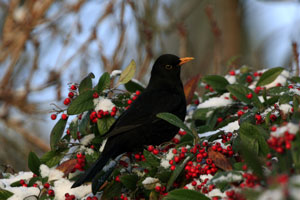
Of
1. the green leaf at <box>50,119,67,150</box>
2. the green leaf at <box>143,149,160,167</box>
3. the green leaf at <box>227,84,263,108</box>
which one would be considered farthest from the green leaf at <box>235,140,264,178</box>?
the green leaf at <box>50,119,67,150</box>

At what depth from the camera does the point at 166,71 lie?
12.4ft

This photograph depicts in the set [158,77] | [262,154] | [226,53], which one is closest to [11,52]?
[158,77]

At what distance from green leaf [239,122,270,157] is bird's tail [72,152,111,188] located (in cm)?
87

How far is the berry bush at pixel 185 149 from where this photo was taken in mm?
1690

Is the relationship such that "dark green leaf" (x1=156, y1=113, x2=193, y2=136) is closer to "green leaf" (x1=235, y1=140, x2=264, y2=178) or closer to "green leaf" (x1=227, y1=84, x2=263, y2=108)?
"green leaf" (x1=227, y1=84, x2=263, y2=108)

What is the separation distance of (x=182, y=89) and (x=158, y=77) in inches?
12.2

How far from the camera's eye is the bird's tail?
236cm

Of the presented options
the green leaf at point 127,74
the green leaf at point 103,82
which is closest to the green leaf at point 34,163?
the green leaf at point 103,82

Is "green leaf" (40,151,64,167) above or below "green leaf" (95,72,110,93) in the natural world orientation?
below

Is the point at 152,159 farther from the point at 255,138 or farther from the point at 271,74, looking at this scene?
the point at 271,74

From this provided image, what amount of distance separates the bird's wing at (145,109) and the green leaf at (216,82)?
28 cm

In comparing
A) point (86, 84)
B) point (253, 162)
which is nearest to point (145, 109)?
point (86, 84)

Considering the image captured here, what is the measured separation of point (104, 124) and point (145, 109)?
1.50 ft

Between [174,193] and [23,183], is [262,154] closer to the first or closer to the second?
[174,193]
